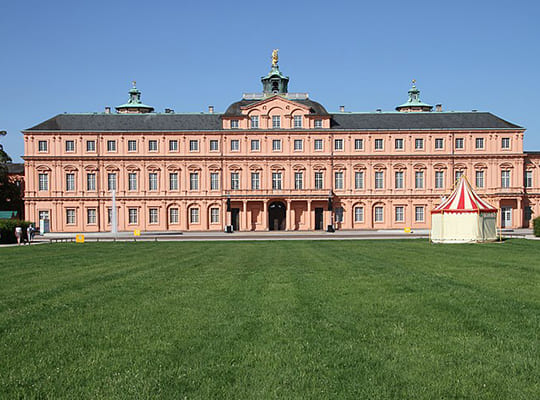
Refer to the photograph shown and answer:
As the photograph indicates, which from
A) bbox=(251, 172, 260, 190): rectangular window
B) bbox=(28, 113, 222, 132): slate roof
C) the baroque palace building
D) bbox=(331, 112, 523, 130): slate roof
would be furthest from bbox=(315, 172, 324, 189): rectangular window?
bbox=(28, 113, 222, 132): slate roof

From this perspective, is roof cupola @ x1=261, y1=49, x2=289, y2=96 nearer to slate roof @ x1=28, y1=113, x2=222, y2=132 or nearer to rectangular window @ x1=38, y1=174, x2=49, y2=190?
slate roof @ x1=28, y1=113, x2=222, y2=132

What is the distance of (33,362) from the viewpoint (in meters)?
7.43

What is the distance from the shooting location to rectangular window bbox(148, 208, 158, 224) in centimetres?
6375

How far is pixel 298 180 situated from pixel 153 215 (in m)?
18.3

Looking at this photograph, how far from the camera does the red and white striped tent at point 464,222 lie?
35.8 meters

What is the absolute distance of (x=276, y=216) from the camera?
212 ft

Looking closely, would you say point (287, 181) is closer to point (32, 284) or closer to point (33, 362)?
point (32, 284)

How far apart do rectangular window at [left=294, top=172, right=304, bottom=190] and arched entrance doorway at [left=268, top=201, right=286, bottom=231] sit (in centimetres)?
302

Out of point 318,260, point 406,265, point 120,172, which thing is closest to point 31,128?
point 120,172

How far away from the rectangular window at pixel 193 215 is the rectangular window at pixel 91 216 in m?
11.6

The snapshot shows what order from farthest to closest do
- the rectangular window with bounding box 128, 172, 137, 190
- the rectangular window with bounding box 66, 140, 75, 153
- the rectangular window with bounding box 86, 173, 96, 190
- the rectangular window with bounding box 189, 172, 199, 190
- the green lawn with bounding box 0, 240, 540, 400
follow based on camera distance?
1. the rectangular window with bounding box 189, 172, 199, 190
2. the rectangular window with bounding box 128, 172, 137, 190
3. the rectangular window with bounding box 86, 173, 96, 190
4. the rectangular window with bounding box 66, 140, 75, 153
5. the green lawn with bounding box 0, 240, 540, 400

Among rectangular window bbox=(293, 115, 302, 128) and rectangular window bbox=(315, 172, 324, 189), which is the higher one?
rectangular window bbox=(293, 115, 302, 128)

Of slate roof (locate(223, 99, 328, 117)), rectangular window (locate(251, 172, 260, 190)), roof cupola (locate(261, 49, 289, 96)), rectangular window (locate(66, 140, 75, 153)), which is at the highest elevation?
roof cupola (locate(261, 49, 289, 96))

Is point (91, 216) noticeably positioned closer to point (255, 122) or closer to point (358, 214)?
point (255, 122)
